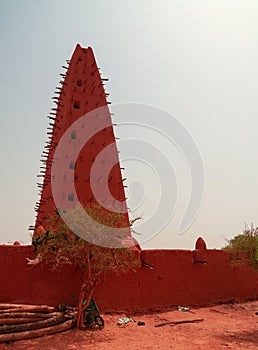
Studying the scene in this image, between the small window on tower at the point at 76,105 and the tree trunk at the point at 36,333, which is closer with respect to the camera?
the tree trunk at the point at 36,333

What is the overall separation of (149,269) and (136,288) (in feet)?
3.64

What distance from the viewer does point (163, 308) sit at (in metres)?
15.3

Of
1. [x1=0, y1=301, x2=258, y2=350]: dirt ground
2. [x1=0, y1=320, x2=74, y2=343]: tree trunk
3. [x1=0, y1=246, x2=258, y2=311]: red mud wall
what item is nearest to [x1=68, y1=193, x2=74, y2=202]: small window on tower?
[x1=0, y1=246, x2=258, y2=311]: red mud wall

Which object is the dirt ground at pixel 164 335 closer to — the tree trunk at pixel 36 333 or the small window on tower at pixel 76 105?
the tree trunk at pixel 36 333

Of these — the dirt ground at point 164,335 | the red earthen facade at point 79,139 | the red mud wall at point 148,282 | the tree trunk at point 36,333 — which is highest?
the red earthen facade at point 79,139

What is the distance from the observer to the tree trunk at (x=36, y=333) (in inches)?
389

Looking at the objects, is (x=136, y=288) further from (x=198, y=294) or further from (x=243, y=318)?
(x=243, y=318)

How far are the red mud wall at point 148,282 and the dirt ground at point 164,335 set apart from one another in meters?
0.92

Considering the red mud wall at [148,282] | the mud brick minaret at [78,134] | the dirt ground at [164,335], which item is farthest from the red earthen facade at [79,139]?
the dirt ground at [164,335]

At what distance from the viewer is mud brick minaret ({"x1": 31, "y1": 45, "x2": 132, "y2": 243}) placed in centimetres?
2036

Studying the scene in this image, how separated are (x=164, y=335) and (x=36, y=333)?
4213 millimetres

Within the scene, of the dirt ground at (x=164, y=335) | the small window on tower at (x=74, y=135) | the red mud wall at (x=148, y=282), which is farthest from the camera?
the small window on tower at (x=74, y=135)

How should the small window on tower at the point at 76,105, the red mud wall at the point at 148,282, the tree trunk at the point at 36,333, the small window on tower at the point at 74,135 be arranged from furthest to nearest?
1. the small window on tower at the point at 76,105
2. the small window on tower at the point at 74,135
3. the red mud wall at the point at 148,282
4. the tree trunk at the point at 36,333

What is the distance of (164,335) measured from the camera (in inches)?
439
